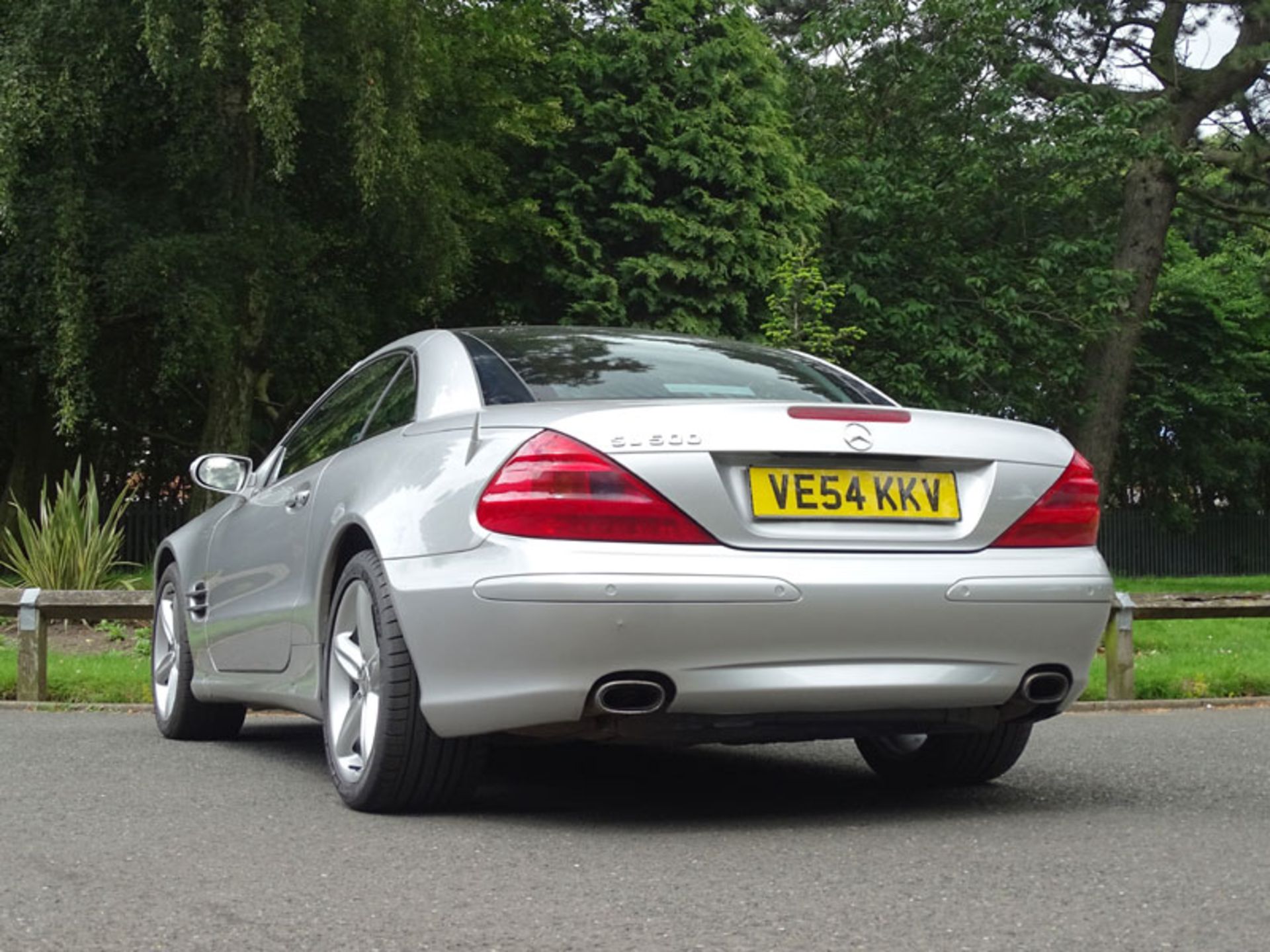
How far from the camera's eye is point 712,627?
489 centimetres

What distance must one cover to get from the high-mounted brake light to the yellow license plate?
5.6 inches

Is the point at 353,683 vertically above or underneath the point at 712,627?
underneath

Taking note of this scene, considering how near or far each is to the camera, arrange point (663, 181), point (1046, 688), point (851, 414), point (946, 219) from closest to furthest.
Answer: point (851, 414)
point (1046, 688)
point (663, 181)
point (946, 219)

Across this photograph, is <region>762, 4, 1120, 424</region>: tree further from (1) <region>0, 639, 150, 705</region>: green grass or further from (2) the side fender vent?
(2) the side fender vent

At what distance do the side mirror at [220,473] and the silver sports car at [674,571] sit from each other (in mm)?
1489

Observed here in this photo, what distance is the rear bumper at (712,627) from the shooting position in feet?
15.9

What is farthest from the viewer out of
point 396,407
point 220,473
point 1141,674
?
point 1141,674

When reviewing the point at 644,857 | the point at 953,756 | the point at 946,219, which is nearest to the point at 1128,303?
the point at 946,219

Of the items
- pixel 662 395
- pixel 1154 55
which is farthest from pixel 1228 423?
pixel 662 395

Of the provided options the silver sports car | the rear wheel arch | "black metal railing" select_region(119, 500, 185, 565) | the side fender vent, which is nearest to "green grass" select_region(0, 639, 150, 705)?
the side fender vent

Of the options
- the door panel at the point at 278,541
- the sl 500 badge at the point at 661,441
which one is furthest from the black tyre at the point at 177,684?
the sl 500 badge at the point at 661,441

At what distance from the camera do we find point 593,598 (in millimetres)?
4832

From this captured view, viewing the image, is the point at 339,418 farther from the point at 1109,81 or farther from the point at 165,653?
the point at 1109,81

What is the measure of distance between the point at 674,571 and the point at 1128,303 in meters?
26.6
